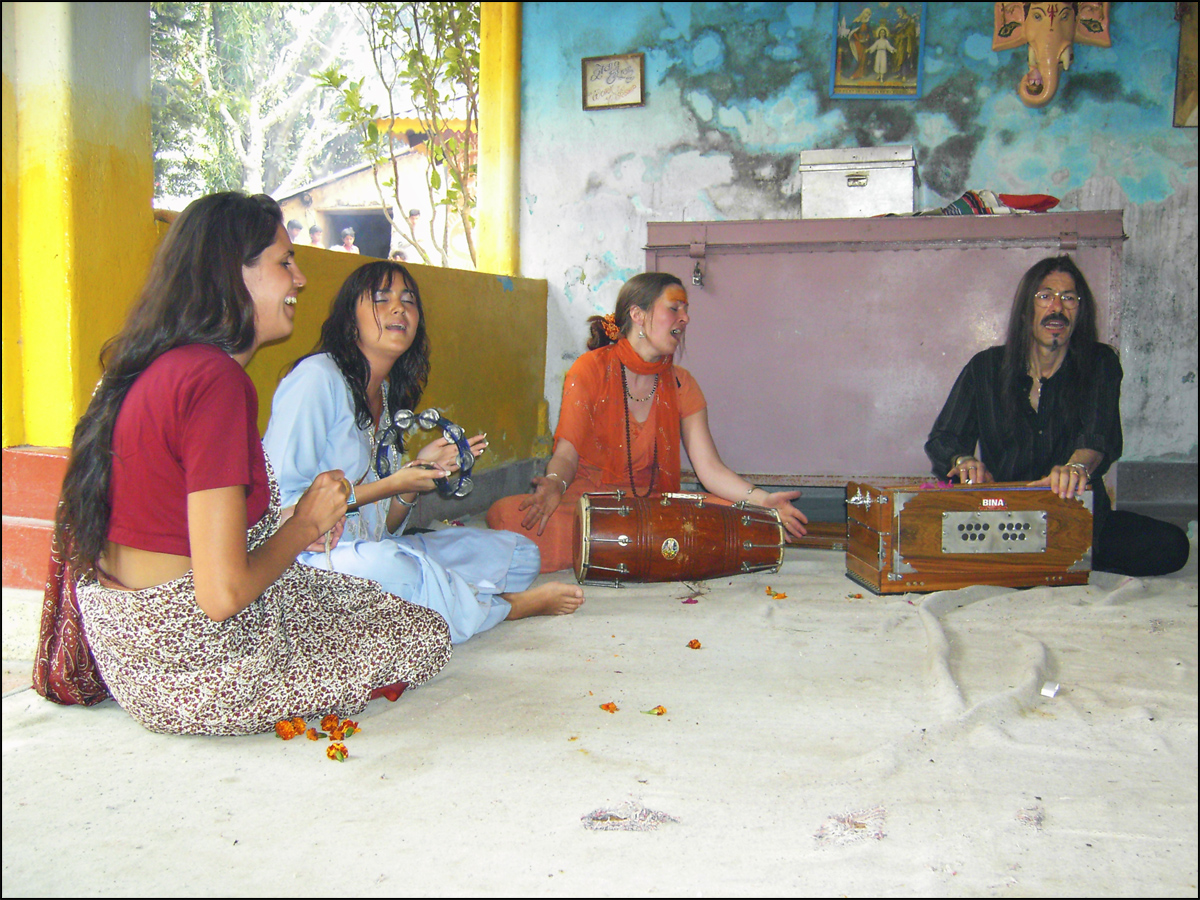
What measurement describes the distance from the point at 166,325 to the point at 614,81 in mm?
4345

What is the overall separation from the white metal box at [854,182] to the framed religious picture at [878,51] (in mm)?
651

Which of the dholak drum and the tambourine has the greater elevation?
the tambourine

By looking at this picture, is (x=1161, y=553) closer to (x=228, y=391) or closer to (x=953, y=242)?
(x=953, y=242)

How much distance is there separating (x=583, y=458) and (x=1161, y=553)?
246 centimetres

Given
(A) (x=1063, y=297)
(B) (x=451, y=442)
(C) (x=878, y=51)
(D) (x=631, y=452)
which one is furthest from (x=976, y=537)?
(C) (x=878, y=51)

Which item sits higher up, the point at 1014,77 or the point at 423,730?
the point at 1014,77

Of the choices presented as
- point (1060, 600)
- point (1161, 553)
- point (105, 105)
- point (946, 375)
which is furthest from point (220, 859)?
point (946, 375)

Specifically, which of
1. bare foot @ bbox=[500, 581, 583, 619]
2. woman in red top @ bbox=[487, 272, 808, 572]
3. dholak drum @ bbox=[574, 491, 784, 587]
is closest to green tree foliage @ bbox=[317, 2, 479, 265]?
woman in red top @ bbox=[487, 272, 808, 572]

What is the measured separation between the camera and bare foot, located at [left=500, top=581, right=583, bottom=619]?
307 centimetres

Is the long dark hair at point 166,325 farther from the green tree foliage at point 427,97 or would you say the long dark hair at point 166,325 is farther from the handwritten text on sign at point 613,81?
the handwritten text on sign at point 613,81

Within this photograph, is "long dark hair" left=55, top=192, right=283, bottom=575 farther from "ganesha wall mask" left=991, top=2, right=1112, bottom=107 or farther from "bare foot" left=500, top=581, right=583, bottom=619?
"ganesha wall mask" left=991, top=2, right=1112, bottom=107

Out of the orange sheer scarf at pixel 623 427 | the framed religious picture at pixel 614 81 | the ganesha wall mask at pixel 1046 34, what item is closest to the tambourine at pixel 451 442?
the orange sheer scarf at pixel 623 427

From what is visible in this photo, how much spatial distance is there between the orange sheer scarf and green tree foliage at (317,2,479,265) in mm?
2164

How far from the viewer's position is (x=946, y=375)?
179 inches
